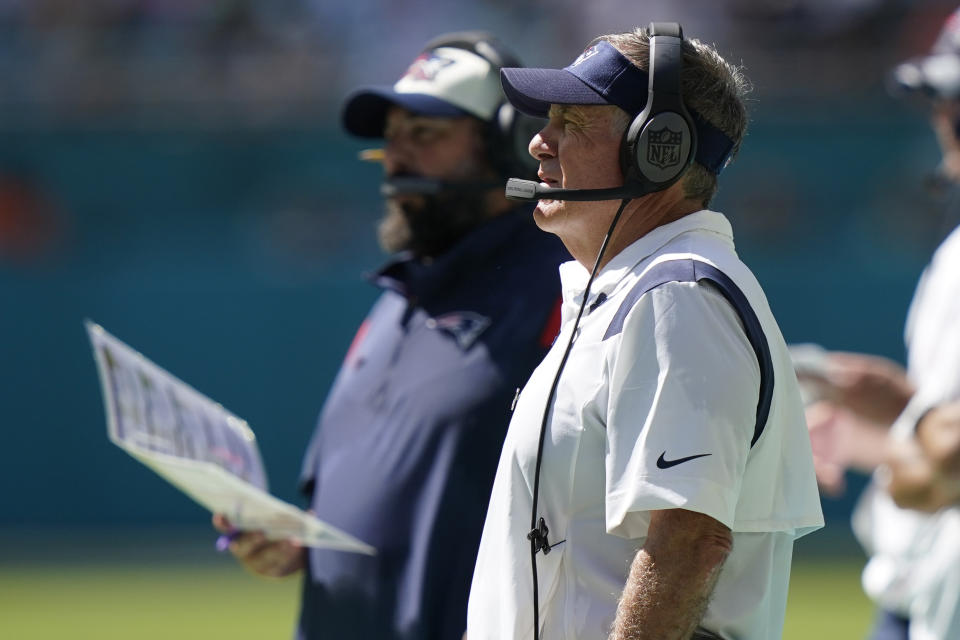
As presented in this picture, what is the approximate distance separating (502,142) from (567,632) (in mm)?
1533

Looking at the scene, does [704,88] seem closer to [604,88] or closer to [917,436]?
[604,88]

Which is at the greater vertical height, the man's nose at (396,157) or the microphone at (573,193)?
the man's nose at (396,157)

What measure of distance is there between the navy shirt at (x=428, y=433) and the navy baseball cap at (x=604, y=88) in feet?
2.99

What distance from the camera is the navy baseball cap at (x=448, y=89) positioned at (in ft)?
10.5

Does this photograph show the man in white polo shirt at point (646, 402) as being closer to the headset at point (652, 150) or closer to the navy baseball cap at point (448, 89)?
the headset at point (652, 150)

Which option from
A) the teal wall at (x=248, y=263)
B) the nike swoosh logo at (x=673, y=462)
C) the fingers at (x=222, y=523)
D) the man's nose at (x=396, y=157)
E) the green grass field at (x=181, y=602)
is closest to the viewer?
the nike swoosh logo at (x=673, y=462)

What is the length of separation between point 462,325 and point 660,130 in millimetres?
1118

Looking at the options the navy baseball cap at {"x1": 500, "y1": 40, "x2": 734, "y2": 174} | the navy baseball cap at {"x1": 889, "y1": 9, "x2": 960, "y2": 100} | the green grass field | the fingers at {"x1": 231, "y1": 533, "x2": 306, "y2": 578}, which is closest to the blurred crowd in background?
the green grass field

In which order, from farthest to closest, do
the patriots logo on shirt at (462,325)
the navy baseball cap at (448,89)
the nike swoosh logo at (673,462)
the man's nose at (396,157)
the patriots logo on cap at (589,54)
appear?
the man's nose at (396,157)
the navy baseball cap at (448,89)
the patriots logo on shirt at (462,325)
the patriots logo on cap at (589,54)
the nike swoosh logo at (673,462)

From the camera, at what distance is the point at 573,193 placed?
2.05m

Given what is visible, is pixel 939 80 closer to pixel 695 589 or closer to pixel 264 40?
pixel 695 589

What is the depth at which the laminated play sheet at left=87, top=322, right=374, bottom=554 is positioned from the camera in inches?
106

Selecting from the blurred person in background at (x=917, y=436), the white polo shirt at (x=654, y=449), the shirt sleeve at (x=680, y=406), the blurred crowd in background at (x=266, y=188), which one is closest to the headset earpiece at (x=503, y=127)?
the blurred person in background at (x=917, y=436)

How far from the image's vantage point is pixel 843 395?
126 inches
